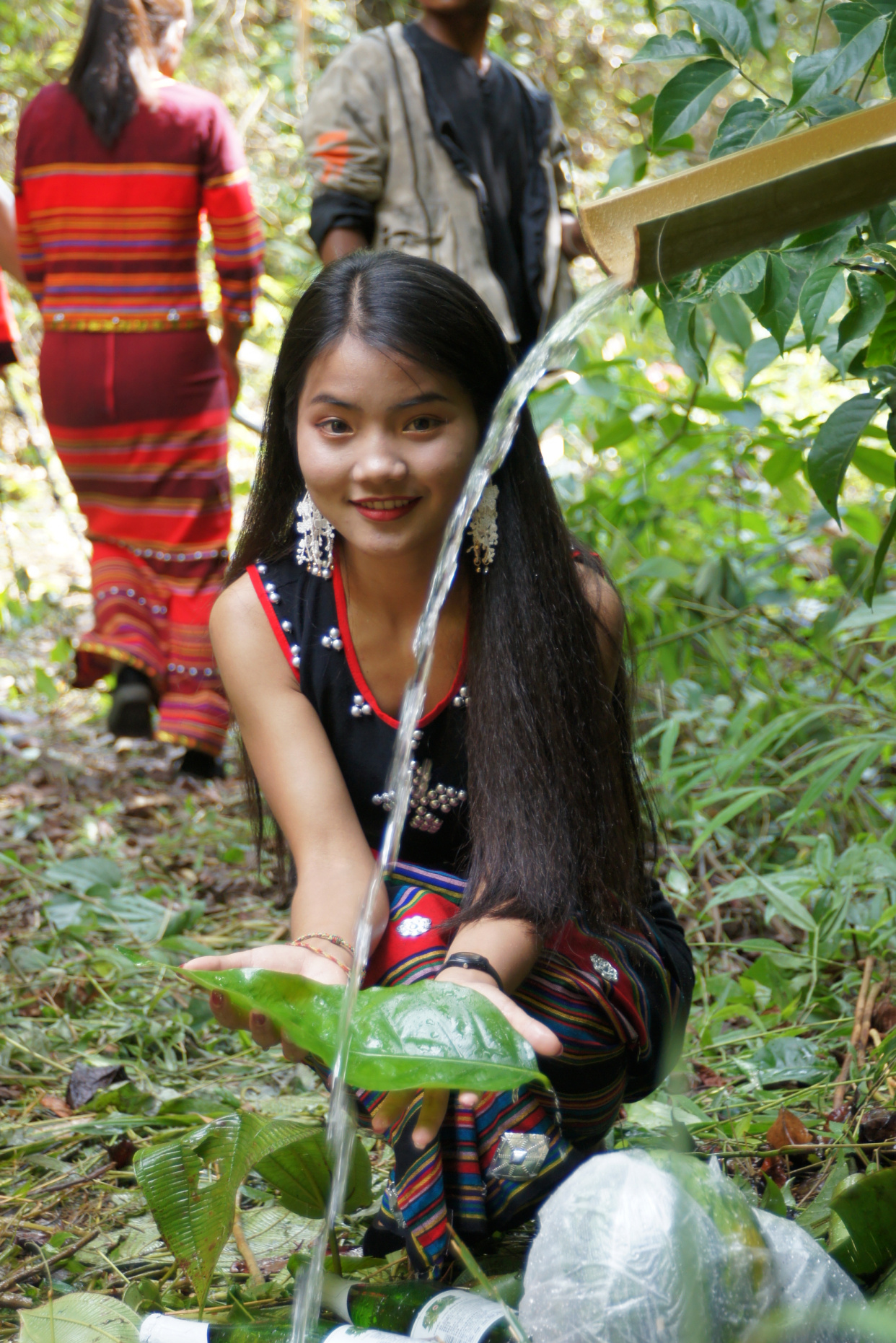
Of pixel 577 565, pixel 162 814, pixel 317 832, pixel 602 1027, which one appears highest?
pixel 577 565

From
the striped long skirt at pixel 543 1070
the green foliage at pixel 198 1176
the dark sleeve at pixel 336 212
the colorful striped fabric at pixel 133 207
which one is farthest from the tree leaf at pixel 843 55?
the colorful striped fabric at pixel 133 207

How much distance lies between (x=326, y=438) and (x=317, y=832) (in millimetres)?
418

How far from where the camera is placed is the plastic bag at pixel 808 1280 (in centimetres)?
85

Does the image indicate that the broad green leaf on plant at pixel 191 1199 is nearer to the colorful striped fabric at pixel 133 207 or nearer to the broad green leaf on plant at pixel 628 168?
the broad green leaf on plant at pixel 628 168

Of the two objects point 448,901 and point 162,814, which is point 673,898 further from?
point 162,814

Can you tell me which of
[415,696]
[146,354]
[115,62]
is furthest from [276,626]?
[115,62]

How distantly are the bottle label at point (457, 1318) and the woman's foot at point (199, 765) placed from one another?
2.10m

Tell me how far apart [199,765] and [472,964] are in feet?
6.48

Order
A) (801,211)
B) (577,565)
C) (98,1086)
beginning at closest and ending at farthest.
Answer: (801,211)
(577,565)
(98,1086)

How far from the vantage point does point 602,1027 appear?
49.1 inches

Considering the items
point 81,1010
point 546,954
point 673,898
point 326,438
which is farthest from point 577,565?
point 81,1010

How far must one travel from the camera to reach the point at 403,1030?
2.91 feet

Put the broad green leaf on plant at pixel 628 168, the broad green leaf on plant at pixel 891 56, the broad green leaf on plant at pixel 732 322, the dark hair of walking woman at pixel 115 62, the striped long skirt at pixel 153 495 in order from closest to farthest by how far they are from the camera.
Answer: the broad green leaf on plant at pixel 891 56 → the broad green leaf on plant at pixel 628 168 → the broad green leaf on plant at pixel 732 322 → the dark hair of walking woman at pixel 115 62 → the striped long skirt at pixel 153 495

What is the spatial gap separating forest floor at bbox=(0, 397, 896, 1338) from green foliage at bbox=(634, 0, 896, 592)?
1.94 feet
